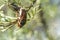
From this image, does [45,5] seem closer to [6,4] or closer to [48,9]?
[48,9]

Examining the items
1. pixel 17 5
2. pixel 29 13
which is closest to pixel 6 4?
pixel 17 5

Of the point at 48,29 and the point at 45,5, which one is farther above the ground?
the point at 45,5

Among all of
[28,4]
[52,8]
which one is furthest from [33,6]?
[52,8]

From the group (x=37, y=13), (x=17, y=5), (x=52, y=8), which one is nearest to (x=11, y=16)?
(x=17, y=5)

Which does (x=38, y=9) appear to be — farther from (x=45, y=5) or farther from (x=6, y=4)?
(x=6, y=4)

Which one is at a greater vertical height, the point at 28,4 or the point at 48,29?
the point at 28,4
